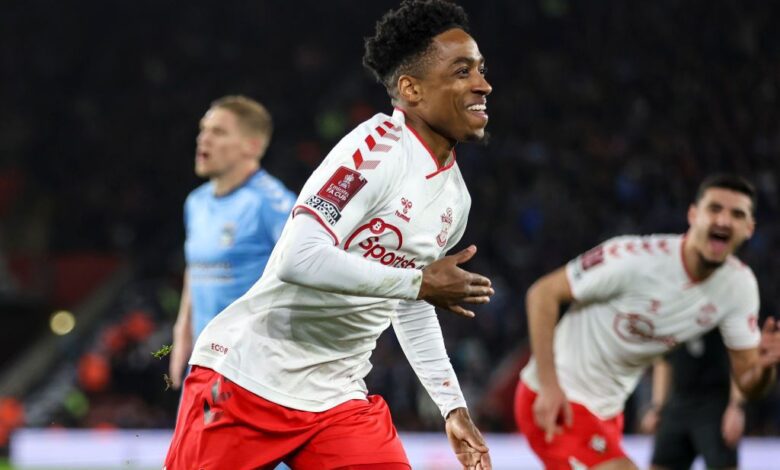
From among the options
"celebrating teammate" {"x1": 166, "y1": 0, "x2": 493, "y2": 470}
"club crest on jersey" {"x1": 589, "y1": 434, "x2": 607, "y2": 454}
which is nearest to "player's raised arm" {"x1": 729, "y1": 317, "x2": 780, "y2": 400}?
"club crest on jersey" {"x1": 589, "y1": 434, "x2": 607, "y2": 454}

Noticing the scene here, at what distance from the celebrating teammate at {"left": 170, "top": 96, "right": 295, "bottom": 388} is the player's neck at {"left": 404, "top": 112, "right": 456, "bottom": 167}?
2354 millimetres

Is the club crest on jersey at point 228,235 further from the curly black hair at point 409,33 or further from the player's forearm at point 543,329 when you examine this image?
the curly black hair at point 409,33

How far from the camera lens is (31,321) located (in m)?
17.5

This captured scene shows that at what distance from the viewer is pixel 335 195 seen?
3.30 meters

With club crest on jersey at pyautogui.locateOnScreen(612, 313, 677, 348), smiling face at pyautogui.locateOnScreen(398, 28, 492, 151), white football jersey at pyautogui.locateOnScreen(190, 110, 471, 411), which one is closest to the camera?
white football jersey at pyautogui.locateOnScreen(190, 110, 471, 411)

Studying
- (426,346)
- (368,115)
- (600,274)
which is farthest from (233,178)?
(368,115)

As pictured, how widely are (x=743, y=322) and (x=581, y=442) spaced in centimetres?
106

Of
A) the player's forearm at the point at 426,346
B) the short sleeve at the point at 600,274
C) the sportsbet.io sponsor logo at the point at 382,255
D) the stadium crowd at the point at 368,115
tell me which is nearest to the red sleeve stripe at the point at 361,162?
the sportsbet.io sponsor logo at the point at 382,255

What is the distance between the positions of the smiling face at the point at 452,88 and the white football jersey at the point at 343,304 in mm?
91

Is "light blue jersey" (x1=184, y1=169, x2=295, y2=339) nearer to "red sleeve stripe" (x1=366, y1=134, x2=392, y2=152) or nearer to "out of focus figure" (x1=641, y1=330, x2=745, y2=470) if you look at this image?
"out of focus figure" (x1=641, y1=330, x2=745, y2=470)

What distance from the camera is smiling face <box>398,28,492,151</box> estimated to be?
12.0ft

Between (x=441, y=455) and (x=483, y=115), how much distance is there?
23.4 ft

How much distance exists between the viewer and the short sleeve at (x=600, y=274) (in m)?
5.55

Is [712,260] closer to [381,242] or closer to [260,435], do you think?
Result: [381,242]
